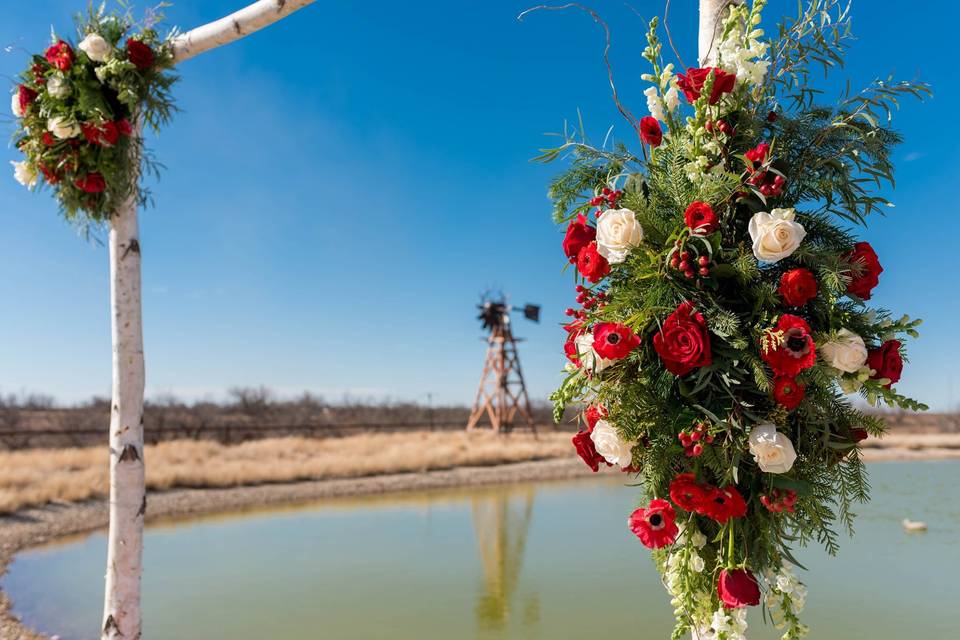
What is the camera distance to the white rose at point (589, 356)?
1704 millimetres

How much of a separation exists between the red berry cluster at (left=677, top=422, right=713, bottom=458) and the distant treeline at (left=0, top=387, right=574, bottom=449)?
1738cm

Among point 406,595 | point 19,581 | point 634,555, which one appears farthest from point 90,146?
point 634,555

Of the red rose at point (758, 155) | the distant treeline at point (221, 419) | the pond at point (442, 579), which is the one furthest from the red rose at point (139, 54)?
the distant treeline at point (221, 419)

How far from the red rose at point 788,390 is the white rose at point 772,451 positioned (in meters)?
0.08

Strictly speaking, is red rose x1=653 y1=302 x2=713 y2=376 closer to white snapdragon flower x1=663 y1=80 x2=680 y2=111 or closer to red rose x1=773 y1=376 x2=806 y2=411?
red rose x1=773 y1=376 x2=806 y2=411

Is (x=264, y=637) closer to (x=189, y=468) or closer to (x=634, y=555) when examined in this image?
(x=634, y=555)

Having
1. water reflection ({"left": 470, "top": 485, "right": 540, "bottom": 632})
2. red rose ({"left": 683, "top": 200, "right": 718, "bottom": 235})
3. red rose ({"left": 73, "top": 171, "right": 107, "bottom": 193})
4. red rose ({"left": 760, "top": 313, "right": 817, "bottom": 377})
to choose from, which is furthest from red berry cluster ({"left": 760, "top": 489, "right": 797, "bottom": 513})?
water reflection ({"left": 470, "top": 485, "right": 540, "bottom": 632})

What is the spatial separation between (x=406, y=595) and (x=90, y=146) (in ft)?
15.3

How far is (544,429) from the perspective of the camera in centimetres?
2623

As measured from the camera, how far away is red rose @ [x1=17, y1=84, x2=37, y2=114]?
2904mm

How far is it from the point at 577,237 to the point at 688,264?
0.34 meters

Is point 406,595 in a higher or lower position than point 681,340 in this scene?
lower

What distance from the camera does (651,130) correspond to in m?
1.90

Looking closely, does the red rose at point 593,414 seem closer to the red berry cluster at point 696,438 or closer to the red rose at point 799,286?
the red berry cluster at point 696,438
